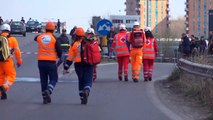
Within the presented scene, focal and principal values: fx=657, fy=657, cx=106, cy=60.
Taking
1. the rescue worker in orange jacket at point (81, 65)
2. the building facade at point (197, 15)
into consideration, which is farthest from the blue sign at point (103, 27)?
the building facade at point (197, 15)

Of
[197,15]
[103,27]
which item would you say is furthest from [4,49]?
[197,15]

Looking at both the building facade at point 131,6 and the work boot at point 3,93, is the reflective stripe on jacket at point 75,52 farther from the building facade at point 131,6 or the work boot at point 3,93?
the building facade at point 131,6

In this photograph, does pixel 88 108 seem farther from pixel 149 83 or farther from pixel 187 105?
pixel 149 83

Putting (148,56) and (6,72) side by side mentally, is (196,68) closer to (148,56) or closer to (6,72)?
(148,56)

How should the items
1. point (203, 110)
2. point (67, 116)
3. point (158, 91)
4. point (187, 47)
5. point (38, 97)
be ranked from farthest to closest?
point (187, 47) → point (158, 91) → point (38, 97) → point (203, 110) → point (67, 116)

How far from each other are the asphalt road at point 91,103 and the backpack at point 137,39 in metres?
1.21

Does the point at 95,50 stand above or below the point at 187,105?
above

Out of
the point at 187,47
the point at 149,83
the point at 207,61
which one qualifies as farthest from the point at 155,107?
the point at 187,47

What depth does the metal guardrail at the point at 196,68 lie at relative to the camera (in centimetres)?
1617

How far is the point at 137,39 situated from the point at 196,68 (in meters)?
3.30

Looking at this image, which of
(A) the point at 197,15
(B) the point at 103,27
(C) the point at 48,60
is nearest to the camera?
(C) the point at 48,60

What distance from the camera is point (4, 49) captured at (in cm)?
1578

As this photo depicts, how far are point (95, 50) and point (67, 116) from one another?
2446 millimetres

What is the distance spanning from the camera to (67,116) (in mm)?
13281
